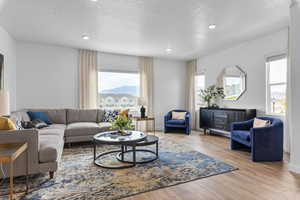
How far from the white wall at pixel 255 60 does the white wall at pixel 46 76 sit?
15.2 ft

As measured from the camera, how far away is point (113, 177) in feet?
8.29

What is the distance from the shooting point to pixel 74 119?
4777 mm

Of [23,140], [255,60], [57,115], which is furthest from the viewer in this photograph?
[57,115]

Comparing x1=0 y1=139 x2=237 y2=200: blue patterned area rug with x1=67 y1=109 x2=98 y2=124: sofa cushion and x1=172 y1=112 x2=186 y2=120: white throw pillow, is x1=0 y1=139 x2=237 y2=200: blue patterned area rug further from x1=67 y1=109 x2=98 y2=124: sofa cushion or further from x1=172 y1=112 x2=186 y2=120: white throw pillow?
x1=172 y1=112 x2=186 y2=120: white throw pillow

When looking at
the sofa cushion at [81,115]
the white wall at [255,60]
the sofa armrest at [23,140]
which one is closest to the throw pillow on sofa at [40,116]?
the sofa cushion at [81,115]

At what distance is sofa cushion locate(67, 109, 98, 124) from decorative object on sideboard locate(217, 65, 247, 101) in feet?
12.9

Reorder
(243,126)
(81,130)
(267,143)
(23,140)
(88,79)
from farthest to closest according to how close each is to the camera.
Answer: (88,79), (81,130), (243,126), (267,143), (23,140)

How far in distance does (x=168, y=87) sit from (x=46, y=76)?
4048mm

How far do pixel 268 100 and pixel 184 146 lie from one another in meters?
2.30

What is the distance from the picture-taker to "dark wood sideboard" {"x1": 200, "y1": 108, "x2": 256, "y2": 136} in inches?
173

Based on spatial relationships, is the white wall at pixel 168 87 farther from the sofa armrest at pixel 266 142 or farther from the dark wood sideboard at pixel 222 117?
the sofa armrest at pixel 266 142

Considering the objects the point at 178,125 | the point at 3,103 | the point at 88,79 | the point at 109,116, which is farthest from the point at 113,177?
the point at 88,79

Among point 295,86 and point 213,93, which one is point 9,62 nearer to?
point 213,93

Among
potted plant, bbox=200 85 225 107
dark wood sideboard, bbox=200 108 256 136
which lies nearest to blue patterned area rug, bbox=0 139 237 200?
dark wood sideboard, bbox=200 108 256 136
